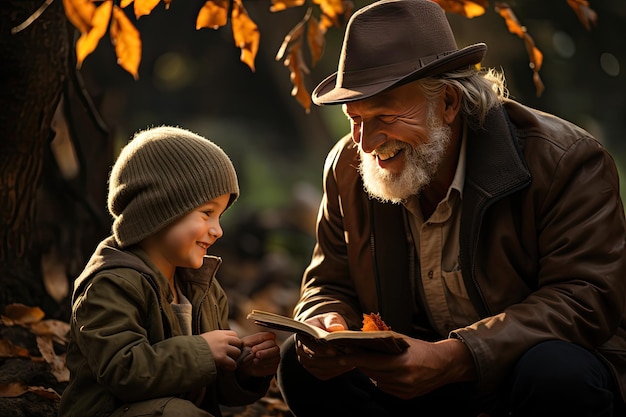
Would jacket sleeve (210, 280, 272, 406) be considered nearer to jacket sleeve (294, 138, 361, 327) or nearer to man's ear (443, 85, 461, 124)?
jacket sleeve (294, 138, 361, 327)

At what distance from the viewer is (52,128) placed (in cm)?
425

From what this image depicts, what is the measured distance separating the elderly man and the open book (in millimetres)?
44

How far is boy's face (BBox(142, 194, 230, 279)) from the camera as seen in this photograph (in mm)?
2986

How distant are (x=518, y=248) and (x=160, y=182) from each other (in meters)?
1.10

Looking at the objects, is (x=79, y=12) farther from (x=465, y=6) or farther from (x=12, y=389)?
(x=465, y=6)

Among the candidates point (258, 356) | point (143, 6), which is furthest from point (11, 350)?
point (143, 6)

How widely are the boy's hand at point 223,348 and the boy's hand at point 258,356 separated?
8 centimetres

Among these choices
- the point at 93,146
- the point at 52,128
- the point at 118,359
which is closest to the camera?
the point at 118,359

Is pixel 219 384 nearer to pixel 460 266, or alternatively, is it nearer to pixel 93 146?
pixel 460 266

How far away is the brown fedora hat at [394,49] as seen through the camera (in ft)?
10.3

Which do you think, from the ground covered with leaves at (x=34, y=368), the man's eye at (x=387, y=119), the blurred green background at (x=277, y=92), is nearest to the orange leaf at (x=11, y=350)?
the ground covered with leaves at (x=34, y=368)

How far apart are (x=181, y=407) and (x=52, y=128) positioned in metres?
1.87

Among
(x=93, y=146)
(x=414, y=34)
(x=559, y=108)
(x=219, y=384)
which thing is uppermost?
(x=414, y=34)

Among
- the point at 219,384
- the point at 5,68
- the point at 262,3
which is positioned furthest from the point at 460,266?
the point at 262,3
